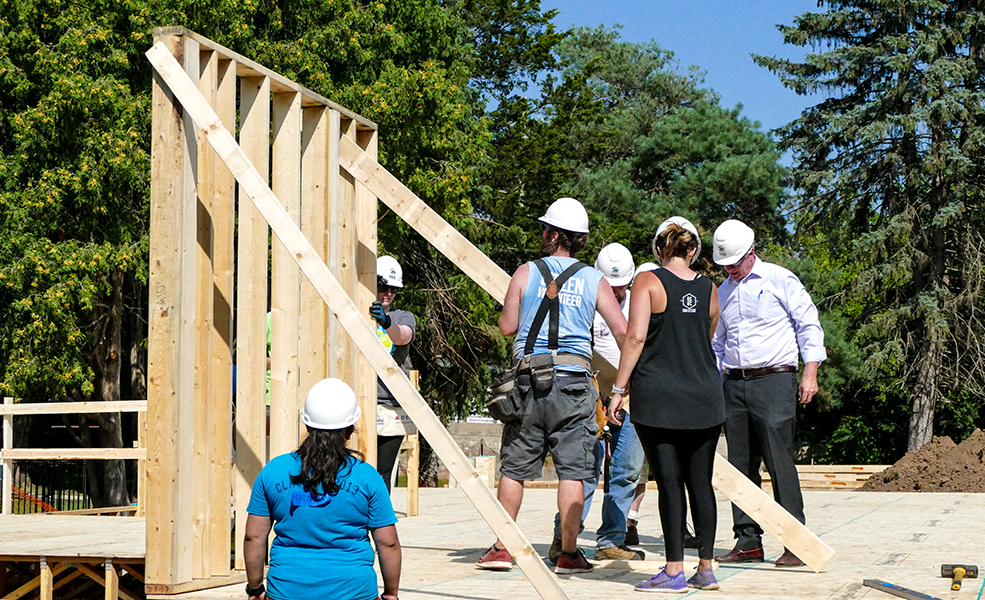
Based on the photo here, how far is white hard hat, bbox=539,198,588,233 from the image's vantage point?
5.68m

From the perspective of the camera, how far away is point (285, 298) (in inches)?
238

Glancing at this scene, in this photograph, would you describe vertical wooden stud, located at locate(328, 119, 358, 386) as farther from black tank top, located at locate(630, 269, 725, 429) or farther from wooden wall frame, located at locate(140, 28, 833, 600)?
black tank top, located at locate(630, 269, 725, 429)

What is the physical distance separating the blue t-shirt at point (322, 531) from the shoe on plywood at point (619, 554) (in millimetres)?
3014

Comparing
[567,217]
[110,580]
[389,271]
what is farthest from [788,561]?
[110,580]

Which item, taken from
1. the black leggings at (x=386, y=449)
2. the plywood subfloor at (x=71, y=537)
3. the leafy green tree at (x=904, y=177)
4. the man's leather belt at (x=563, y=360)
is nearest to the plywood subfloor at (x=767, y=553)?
the black leggings at (x=386, y=449)

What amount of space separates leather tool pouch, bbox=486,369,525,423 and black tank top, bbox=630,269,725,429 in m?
0.58

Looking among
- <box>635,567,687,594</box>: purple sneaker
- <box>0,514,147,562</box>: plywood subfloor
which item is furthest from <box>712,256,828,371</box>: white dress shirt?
<box>0,514,147,562</box>: plywood subfloor

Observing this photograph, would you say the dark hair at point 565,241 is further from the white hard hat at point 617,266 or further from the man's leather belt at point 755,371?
the man's leather belt at point 755,371

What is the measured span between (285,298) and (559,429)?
163cm

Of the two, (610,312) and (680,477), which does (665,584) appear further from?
(610,312)

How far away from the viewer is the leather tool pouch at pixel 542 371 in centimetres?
548

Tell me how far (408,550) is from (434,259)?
16.2m

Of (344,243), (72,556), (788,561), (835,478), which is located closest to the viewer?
(788,561)

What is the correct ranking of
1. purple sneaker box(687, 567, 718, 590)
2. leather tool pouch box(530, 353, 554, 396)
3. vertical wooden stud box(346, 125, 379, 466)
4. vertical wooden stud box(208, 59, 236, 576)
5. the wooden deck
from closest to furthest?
1. purple sneaker box(687, 567, 718, 590)
2. leather tool pouch box(530, 353, 554, 396)
3. vertical wooden stud box(208, 59, 236, 576)
4. the wooden deck
5. vertical wooden stud box(346, 125, 379, 466)
